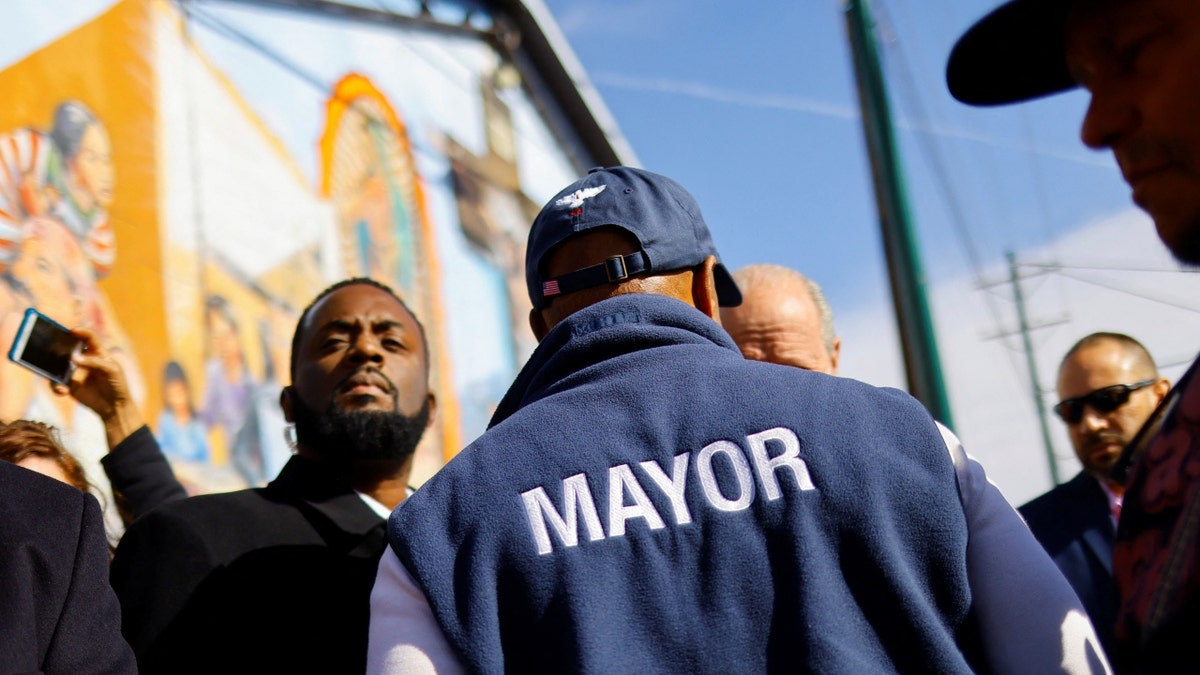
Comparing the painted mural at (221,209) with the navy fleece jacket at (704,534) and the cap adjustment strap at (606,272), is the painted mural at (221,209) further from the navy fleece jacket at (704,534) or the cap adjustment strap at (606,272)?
the navy fleece jacket at (704,534)

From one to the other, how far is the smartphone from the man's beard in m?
0.66

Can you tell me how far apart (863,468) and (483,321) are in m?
7.41

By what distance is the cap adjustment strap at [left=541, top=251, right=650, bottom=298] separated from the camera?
181 centimetres

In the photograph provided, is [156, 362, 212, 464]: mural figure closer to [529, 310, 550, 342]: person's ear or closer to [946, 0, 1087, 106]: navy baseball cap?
[529, 310, 550, 342]: person's ear

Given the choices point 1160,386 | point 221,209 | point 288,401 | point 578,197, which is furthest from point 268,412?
point 578,197

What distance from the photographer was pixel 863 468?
1.51 m

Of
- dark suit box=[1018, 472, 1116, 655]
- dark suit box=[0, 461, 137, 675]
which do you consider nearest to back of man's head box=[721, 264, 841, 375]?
dark suit box=[1018, 472, 1116, 655]

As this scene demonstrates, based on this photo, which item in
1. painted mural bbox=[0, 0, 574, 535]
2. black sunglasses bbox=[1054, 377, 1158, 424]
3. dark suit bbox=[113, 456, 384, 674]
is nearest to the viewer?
dark suit bbox=[113, 456, 384, 674]

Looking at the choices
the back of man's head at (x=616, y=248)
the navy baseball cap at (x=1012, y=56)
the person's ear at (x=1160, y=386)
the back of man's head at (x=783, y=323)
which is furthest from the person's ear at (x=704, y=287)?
the person's ear at (x=1160, y=386)

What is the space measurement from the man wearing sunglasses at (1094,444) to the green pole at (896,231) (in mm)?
1052

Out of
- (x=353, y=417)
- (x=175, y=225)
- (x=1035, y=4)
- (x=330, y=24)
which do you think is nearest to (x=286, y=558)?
(x=353, y=417)

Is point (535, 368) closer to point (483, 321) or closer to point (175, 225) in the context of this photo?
point (175, 225)

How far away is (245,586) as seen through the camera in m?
2.50

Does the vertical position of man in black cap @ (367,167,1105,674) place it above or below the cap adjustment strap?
below
